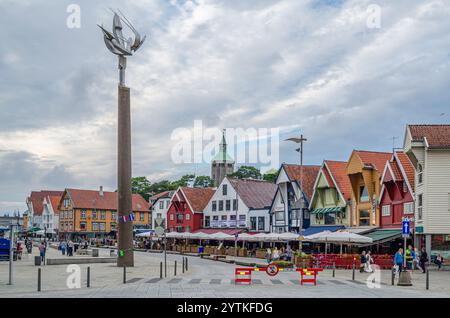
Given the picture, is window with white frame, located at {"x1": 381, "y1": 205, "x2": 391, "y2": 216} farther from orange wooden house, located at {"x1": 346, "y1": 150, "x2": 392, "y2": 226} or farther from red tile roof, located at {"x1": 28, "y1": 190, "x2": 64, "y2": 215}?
red tile roof, located at {"x1": 28, "y1": 190, "x2": 64, "y2": 215}

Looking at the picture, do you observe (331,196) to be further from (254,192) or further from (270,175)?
(270,175)

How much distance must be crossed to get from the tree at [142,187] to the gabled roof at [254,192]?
211ft

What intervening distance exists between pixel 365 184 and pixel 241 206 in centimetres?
2783

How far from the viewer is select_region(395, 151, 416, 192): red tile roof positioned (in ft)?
157

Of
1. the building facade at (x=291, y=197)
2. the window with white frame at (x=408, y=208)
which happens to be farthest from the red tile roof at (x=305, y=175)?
the window with white frame at (x=408, y=208)

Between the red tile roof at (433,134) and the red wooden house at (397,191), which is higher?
the red tile roof at (433,134)

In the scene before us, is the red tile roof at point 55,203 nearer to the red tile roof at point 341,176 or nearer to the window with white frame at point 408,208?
the red tile roof at point 341,176

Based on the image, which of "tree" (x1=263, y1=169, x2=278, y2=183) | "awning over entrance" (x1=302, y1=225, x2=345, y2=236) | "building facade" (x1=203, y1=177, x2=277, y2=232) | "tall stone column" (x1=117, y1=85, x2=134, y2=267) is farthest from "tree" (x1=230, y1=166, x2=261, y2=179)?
"tall stone column" (x1=117, y1=85, x2=134, y2=267)

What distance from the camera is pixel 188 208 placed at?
306 ft

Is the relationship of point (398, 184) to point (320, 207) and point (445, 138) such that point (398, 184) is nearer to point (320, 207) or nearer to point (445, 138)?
point (445, 138)

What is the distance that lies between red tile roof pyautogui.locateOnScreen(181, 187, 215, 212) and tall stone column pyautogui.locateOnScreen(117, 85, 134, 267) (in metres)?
51.0

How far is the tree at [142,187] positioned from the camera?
5803 inches

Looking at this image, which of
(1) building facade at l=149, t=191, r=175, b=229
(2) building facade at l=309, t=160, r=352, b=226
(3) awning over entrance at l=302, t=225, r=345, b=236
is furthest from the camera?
(1) building facade at l=149, t=191, r=175, b=229

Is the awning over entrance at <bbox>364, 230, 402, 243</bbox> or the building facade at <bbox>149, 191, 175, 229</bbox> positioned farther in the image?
the building facade at <bbox>149, 191, 175, 229</bbox>
